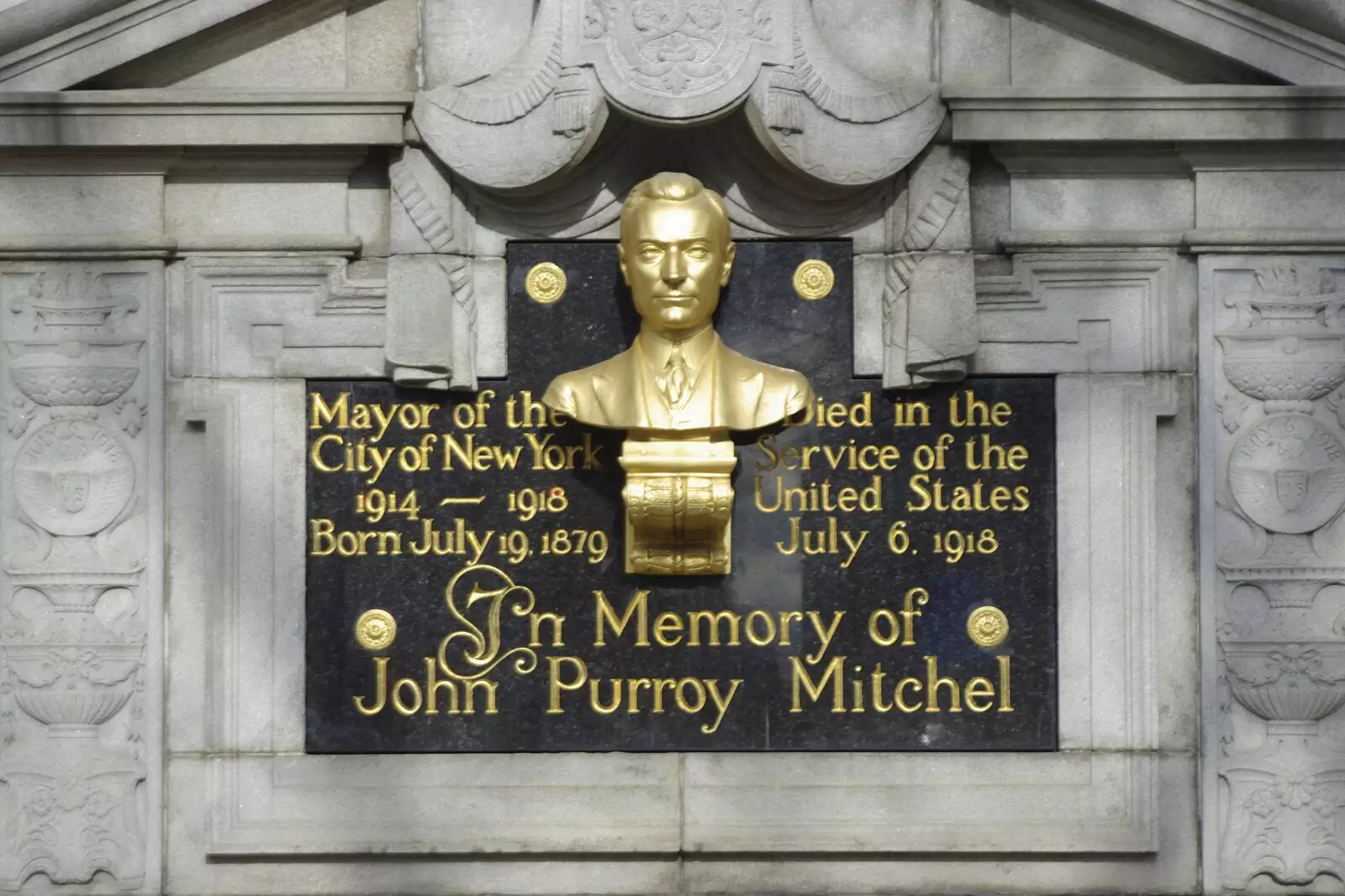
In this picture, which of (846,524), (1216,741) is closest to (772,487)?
(846,524)

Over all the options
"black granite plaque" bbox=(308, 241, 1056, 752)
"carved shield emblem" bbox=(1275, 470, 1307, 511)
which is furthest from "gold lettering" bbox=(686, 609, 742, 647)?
"carved shield emblem" bbox=(1275, 470, 1307, 511)

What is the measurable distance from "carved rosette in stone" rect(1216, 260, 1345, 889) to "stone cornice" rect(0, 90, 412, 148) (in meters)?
3.45

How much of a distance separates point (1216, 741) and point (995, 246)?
2144 millimetres

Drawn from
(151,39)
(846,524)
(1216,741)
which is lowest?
(1216,741)

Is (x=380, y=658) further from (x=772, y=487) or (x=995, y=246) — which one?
(x=995, y=246)

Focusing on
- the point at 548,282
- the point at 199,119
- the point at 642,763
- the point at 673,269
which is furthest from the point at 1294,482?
the point at 199,119

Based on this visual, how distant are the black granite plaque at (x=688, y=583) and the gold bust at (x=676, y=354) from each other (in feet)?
0.66

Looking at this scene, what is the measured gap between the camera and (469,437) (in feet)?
28.7

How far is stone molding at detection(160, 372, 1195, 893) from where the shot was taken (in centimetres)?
855

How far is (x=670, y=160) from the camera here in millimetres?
8781

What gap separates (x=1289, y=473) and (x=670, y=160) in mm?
2750

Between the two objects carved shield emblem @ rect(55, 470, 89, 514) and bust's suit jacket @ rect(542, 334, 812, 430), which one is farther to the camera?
carved shield emblem @ rect(55, 470, 89, 514)

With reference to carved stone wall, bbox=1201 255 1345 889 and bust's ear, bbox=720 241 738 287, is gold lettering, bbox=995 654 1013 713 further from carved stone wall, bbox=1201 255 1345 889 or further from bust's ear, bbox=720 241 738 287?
bust's ear, bbox=720 241 738 287

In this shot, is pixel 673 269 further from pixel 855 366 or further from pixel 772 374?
pixel 855 366
